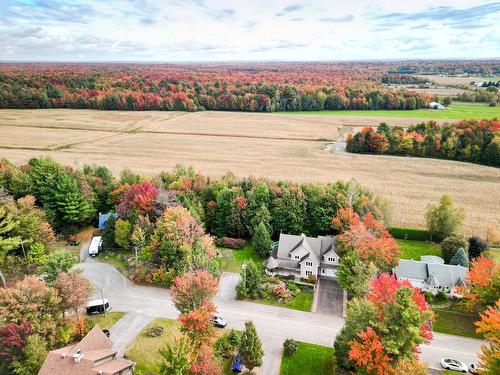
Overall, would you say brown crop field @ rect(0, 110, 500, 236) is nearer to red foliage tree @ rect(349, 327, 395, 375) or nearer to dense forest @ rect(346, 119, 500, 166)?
dense forest @ rect(346, 119, 500, 166)

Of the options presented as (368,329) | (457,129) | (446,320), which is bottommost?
(446,320)

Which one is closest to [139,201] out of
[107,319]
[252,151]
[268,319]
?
[107,319]

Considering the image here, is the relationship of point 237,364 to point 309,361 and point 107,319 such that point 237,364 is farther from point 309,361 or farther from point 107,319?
point 107,319

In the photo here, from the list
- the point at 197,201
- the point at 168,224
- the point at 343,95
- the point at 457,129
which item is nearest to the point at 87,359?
the point at 168,224

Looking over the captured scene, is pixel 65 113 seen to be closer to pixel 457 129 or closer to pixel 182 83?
pixel 182 83

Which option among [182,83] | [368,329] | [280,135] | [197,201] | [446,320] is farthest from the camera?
[182,83]

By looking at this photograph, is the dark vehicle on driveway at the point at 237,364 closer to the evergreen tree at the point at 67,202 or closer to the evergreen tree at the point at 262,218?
the evergreen tree at the point at 262,218
